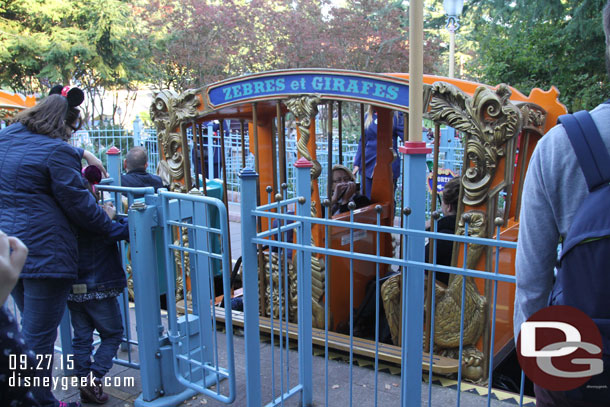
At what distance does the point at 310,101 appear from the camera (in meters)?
4.18

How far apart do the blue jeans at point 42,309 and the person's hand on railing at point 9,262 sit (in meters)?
1.68

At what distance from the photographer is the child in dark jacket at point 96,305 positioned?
131 inches

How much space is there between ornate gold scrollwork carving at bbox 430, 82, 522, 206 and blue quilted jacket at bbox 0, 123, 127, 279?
2366 millimetres

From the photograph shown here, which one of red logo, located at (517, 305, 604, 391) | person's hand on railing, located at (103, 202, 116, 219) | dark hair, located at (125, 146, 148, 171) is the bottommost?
red logo, located at (517, 305, 604, 391)

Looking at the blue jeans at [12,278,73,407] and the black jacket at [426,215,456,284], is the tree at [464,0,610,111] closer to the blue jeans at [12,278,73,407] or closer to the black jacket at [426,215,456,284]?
the black jacket at [426,215,456,284]

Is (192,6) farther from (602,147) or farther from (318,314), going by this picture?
(602,147)

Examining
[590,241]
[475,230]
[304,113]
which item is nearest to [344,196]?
[304,113]

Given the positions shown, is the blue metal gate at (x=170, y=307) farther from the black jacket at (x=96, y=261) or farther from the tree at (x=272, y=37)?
the tree at (x=272, y=37)

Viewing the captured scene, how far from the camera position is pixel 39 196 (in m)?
3.01

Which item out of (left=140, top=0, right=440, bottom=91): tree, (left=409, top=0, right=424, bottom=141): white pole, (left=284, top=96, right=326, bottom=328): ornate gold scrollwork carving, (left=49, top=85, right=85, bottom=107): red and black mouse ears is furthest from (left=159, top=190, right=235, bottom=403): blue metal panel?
(left=140, top=0, right=440, bottom=91): tree

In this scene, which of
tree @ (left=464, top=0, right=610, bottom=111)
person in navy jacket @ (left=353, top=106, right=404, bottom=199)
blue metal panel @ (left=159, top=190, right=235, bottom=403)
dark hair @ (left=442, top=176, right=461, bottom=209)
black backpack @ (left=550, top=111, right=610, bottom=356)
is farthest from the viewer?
tree @ (left=464, top=0, right=610, bottom=111)

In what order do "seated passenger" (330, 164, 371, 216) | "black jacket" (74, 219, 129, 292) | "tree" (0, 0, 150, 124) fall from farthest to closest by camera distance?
"tree" (0, 0, 150, 124) → "seated passenger" (330, 164, 371, 216) → "black jacket" (74, 219, 129, 292)

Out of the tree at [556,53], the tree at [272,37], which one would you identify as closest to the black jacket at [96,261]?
the tree at [556,53]

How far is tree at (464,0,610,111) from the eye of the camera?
9.74 m
